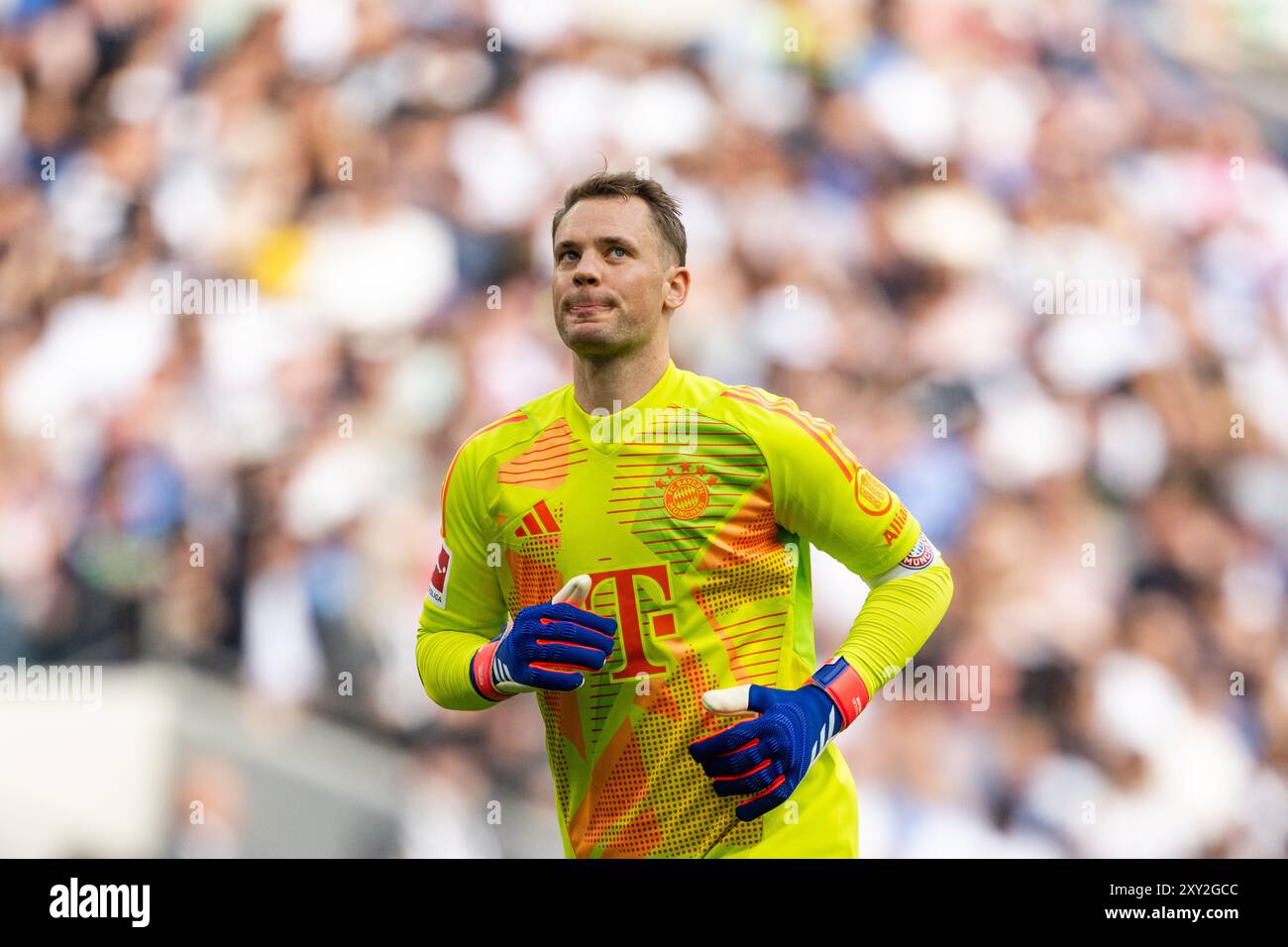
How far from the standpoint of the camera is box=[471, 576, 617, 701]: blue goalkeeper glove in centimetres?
283

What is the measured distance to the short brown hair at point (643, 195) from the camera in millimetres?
3236

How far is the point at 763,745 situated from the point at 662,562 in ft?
1.58

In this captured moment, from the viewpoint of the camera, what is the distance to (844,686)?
9.82 ft

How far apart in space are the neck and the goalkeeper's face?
29mm

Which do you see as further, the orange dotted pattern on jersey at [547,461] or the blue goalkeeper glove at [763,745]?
the orange dotted pattern on jersey at [547,461]

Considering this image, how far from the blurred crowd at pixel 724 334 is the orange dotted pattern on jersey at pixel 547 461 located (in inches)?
109

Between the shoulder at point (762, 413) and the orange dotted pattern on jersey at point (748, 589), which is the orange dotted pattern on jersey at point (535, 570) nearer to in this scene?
the orange dotted pattern on jersey at point (748, 589)

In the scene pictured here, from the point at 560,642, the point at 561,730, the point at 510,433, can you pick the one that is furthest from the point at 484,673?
the point at 510,433
